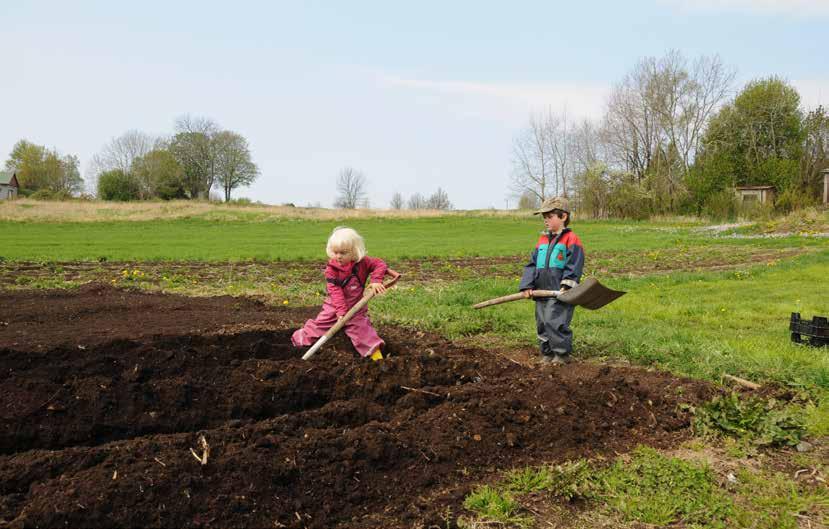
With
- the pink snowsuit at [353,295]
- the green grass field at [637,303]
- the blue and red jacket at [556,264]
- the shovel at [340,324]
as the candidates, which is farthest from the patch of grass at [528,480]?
the blue and red jacket at [556,264]

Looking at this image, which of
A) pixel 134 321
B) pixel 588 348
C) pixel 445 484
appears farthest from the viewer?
pixel 134 321

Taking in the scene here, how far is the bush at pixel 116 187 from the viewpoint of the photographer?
66062mm

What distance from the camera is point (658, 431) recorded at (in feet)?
15.4

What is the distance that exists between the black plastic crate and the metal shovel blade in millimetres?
2463

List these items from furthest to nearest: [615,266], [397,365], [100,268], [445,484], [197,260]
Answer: [197,260]
[615,266]
[100,268]
[397,365]
[445,484]

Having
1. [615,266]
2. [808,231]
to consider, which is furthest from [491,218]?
[615,266]

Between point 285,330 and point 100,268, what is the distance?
1104 centimetres

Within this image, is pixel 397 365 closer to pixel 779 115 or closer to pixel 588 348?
pixel 588 348

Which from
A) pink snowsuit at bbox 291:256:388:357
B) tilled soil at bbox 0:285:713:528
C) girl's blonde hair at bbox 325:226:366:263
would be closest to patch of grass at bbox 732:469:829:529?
tilled soil at bbox 0:285:713:528

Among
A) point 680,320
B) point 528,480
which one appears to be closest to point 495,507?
point 528,480

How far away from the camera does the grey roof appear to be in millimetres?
83844

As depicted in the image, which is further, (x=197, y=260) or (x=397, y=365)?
(x=197, y=260)

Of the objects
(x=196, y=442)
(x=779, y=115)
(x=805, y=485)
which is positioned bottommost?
(x=805, y=485)

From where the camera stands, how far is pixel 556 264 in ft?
22.1
